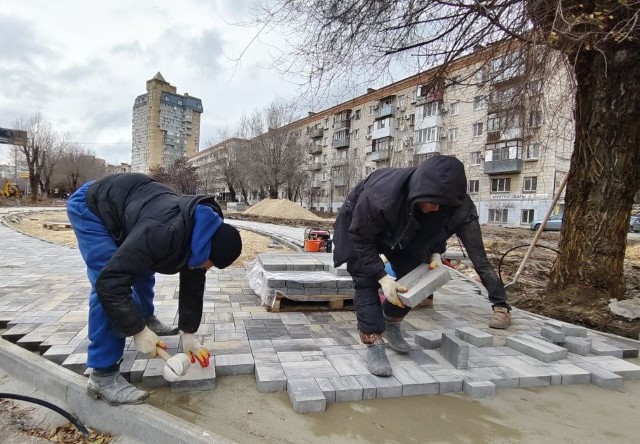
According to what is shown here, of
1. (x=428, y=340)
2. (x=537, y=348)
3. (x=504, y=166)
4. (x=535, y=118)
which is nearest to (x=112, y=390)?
(x=428, y=340)

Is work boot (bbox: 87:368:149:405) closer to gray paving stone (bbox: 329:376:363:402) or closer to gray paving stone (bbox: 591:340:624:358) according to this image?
gray paving stone (bbox: 329:376:363:402)

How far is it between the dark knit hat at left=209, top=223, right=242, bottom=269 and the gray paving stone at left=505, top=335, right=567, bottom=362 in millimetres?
2398

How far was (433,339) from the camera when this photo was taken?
124 inches

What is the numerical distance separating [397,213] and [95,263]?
1.79 m

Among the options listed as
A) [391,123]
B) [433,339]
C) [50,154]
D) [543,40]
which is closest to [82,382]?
[433,339]

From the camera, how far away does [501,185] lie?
32.6 meters

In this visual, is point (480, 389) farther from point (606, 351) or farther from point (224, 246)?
point (224, 246)

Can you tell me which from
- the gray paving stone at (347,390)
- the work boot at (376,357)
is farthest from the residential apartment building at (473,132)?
the gray paving stone at (347,390)

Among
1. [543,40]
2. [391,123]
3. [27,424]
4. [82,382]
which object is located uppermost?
[391,123]

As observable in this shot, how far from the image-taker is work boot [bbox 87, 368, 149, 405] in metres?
2.11

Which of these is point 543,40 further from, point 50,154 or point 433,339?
point 50,154

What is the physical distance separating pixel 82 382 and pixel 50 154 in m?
46.4

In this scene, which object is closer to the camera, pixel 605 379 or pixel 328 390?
pixel 328 390

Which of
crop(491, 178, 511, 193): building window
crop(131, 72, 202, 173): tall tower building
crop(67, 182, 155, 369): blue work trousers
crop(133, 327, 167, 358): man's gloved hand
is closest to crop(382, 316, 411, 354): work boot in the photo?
crop(133, 327, 167, 358): man's gloved hand
